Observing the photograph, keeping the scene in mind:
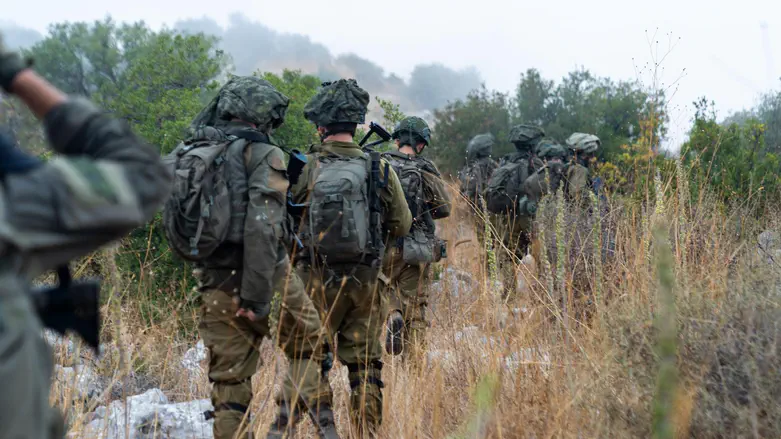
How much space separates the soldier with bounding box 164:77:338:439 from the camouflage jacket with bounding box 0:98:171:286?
1.53 meters

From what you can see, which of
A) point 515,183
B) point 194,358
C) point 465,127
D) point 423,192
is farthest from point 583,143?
point 465,127

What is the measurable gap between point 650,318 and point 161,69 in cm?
589

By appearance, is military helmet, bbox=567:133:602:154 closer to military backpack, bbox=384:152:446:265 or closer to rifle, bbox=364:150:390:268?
military backpack, bbox=384:152:446:265

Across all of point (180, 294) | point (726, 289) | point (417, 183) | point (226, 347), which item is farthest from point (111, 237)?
point (180, 294)

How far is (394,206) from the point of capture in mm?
3867

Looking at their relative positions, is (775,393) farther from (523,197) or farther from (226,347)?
(523,197)

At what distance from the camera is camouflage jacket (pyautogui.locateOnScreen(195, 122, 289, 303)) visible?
2.89m

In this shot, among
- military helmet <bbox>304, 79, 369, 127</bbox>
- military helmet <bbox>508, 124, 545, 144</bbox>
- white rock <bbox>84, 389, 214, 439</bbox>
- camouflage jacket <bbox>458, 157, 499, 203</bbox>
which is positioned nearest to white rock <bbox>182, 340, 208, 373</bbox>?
white rock <bbox>84, 389, 214, 439</bbox>

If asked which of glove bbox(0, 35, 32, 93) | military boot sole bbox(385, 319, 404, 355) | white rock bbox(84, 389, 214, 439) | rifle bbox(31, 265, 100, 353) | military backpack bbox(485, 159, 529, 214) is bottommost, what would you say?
white rock bbox(84, 389, 214, 439)

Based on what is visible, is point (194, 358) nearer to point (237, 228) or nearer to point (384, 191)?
point (384, 191)

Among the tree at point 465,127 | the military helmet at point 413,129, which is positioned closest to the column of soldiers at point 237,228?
the military helmet at point 413,129

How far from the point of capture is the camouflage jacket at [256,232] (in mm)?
2893

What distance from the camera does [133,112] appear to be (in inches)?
269

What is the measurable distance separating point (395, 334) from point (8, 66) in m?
3.91
